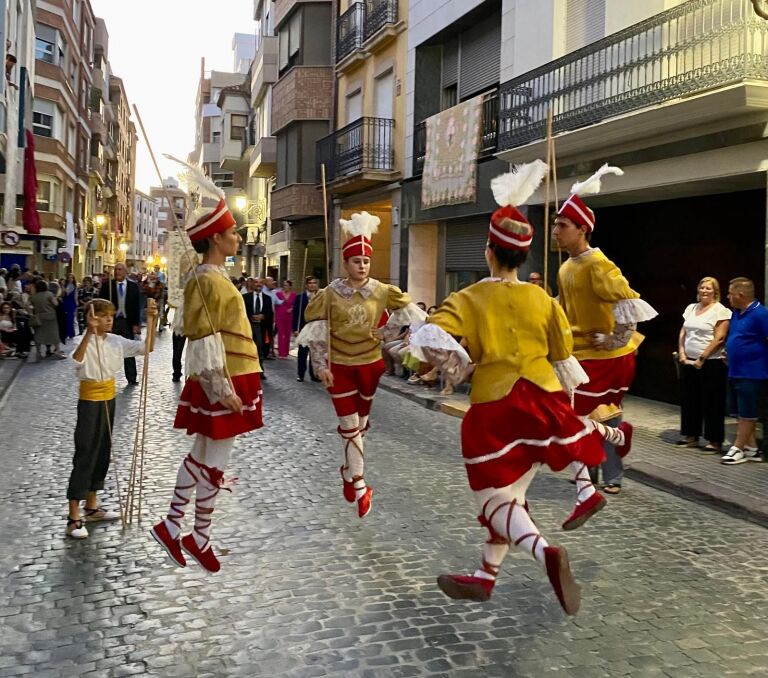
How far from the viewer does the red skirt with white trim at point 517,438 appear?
3871mm

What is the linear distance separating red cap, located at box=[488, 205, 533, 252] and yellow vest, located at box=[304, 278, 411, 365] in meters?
1.92

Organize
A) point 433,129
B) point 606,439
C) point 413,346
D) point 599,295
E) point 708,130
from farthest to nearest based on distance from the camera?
point 433,129 → point 708,130 → point 606,439 → point 599,295 → point 413,346

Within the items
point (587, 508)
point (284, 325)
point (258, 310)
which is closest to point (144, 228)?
point (284, 325)

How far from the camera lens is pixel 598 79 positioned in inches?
477

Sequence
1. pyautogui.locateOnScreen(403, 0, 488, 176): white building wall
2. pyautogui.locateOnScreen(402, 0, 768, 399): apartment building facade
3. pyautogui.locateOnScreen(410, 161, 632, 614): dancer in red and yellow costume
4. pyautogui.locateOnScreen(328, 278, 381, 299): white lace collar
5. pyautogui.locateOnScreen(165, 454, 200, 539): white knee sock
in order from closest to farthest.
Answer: pyautogui.locateOnScreen(410, 161, 632, 614): dancer in red and yellow costume, pyautogui.locateOnScreen(165, 454, 200, 539): white knee sock, pyautogui.locateOnScreen(328, 278, 381, 299): white lace collar, pyautogui.locateOnScreen(402, 0, 768, 399): apartment building facade, pyautogui.locateOnScreen(403, 0, 488, 176): white building wall

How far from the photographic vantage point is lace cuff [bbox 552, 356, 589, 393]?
13.7 ft

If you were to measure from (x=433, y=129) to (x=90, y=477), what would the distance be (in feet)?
46.3

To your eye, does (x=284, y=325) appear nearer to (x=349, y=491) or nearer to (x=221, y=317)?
(x=349, y=491)

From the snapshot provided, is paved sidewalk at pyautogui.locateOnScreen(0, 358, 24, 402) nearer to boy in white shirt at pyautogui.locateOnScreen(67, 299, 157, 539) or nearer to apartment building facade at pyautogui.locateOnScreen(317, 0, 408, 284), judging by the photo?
boy in white shirt at pyautogui.locateOnScreen(67, 299, 157, 539)

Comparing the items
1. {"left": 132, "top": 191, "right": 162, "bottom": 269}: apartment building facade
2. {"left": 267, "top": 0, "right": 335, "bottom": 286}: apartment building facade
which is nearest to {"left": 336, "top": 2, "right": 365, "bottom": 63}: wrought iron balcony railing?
{"left": 267, "top": 0, "right": 335, "bottom": 286}: apartment building facade

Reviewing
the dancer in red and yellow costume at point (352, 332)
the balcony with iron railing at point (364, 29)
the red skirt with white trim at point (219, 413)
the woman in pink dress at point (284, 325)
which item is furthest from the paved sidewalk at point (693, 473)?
the balcony with iron railing at point (364, 29)

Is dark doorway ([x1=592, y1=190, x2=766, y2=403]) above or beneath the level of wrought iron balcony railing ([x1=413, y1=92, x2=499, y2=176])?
beneath

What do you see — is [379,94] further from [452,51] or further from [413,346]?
[413,346]

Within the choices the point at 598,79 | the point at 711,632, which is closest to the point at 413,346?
the point at 711,632
